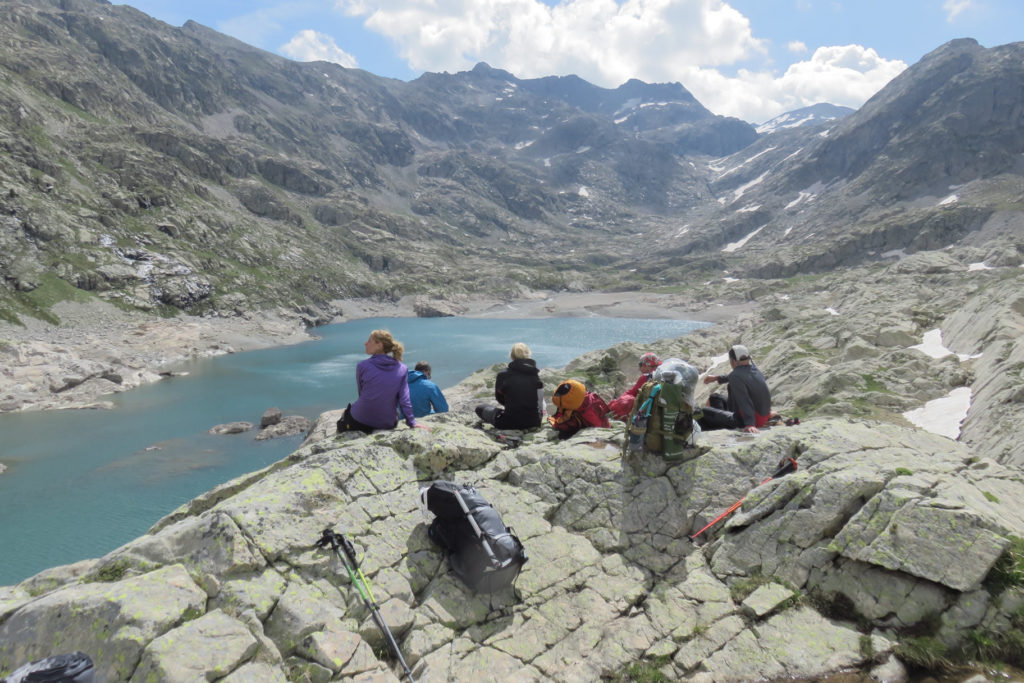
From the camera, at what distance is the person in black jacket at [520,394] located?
1205cm

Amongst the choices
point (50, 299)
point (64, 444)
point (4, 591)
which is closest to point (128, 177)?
point (50, 299)

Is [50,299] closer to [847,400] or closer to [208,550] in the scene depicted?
[208,550]

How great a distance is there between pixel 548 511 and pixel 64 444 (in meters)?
51.5

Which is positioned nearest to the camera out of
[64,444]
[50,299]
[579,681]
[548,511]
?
[579,681]

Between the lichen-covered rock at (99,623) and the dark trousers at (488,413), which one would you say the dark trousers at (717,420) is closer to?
the dark trousers at (488,413)

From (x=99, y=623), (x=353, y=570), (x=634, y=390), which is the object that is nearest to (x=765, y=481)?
(x=634, y=390)

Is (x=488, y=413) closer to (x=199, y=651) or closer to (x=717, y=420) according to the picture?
(x=717, y=420)

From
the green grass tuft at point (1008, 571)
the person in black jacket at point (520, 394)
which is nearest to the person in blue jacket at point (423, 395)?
the person in black jacket at point (520, 394)

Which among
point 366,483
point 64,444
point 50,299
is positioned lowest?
point 64,444

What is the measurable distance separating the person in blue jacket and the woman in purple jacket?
7.41 feet

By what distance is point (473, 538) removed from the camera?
8156mm

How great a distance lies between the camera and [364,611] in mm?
7465

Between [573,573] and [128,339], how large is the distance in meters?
102

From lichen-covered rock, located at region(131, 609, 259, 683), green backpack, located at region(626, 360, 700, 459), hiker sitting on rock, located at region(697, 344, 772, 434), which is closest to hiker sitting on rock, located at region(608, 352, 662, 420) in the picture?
green backpack, located at region(626, 360, 700, 459)
